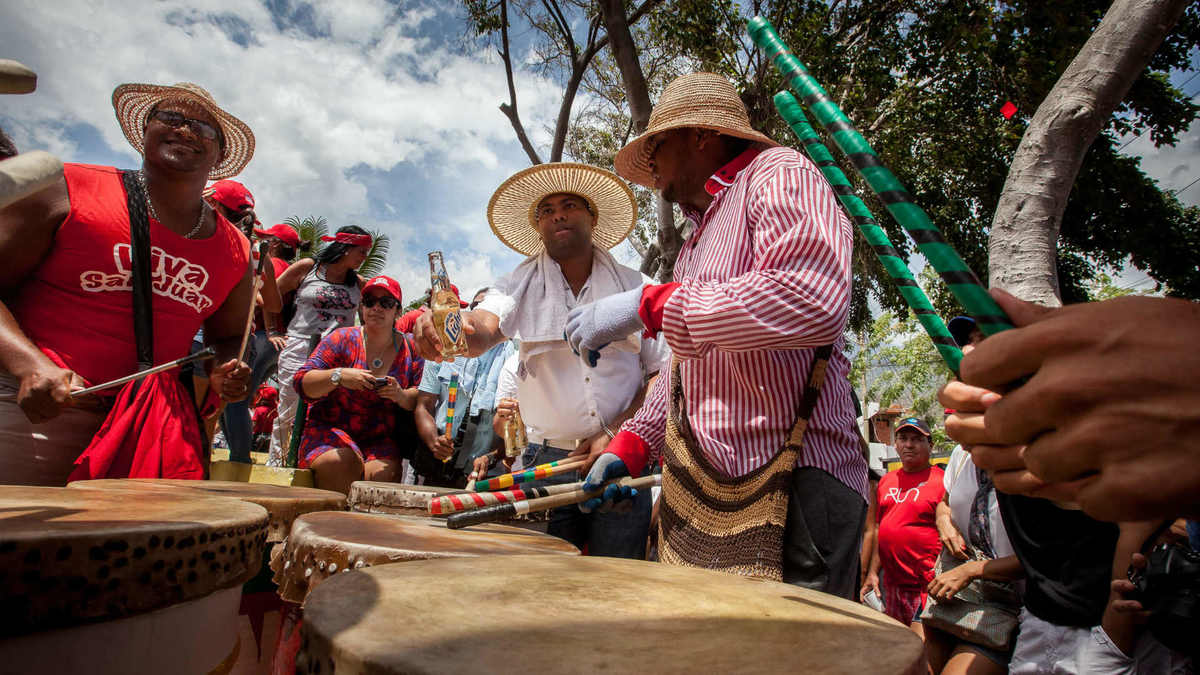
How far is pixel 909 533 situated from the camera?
185 inches

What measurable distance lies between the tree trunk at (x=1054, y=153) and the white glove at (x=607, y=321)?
3154 millimetres

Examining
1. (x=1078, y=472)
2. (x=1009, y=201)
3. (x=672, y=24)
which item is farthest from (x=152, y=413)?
(x=672, y=24)

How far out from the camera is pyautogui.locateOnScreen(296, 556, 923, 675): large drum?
0.69 m

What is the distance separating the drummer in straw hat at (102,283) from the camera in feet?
6.97

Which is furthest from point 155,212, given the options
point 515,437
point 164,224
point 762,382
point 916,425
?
point 916,425

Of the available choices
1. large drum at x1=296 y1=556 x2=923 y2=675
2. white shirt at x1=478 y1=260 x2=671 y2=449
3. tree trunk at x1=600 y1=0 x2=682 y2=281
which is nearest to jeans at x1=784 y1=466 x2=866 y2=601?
large drum at x1=296 y1=556 x2=923 y2=675

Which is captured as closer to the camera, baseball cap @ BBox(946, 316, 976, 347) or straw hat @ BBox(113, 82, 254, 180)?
baseball cap @ BBox(946, 316, 976, 347)

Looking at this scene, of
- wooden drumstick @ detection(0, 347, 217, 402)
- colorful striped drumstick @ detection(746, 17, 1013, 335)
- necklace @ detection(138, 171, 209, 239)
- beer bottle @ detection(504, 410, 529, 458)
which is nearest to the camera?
colorful striped drumstick @ detection(746, 17, 1013, 335)

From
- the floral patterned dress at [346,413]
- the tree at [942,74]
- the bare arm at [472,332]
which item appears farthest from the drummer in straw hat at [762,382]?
the tree at [942,74]

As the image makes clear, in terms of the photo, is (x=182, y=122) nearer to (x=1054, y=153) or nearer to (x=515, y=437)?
(x=515, y=437)

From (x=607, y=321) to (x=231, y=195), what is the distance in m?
3.55

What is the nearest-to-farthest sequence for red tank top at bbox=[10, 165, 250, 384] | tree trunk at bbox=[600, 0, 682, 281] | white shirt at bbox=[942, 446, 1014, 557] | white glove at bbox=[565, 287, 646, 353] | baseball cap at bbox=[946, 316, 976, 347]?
1. white glove at bbox=[565, 287, 646, 353]
2. baseball cap at bbox=[946, 316, 976, 347]
3. red tank top at bbox=[10, 165, 250, 384]
4. white shirt at bbox=[942, 446, 1014, 557]
5. tree trunk at bbox=[600, 0, 682, 281]

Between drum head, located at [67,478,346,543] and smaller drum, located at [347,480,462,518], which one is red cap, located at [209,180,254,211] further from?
drum head, located at [67,478,346,543]

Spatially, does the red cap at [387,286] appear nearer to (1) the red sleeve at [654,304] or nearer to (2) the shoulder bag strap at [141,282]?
(2) the shoulder bag strap at [141,282]
